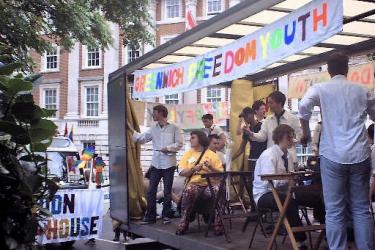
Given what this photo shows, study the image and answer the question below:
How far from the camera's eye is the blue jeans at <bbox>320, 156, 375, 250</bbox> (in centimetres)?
395

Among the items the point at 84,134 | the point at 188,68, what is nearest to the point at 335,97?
the point at 188,68

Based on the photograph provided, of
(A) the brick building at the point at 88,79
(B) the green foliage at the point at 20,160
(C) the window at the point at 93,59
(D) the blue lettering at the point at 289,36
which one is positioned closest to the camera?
(B) the green foliage at the point at 20,160

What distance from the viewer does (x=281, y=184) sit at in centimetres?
525

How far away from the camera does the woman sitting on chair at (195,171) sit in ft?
20.2

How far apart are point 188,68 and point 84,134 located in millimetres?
31342

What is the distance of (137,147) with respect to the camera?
24.8ft

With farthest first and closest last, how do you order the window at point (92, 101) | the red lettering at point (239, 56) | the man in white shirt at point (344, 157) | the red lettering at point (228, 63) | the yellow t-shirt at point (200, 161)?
the window at point (92, 101) → the yellow t-shirt at point (200, 161) → the red lettering at point (228, 63) → the red lettering at point (239, 56) → the man in white shirt at point (344, 157)

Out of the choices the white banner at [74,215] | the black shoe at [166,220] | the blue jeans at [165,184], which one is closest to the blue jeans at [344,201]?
the black shoe at [166,220]

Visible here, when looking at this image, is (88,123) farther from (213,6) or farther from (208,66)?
(208,66)

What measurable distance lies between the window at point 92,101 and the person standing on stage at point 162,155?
29.4 m

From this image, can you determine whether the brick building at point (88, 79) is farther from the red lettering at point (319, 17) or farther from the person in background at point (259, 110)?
the red lettering at point (319, 17)

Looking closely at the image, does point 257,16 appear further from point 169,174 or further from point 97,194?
point 97,194

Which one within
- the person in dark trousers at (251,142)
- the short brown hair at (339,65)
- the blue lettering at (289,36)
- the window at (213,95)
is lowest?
the person in dark trousers at (251,142)

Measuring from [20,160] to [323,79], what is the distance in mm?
7742
